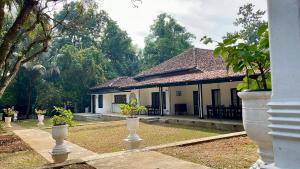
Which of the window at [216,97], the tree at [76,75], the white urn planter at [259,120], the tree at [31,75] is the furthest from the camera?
the tree at [76,75]

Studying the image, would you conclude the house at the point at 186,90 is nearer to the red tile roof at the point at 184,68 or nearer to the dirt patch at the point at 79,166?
the red tile roof at the point at 184,68

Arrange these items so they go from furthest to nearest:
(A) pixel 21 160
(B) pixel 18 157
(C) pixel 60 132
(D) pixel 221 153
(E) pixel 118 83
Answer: (E) pixel 118 83 < (B) pixel 18 157 < (A) pixel 21 160 < (C) pixel 60 132 < (D) pixel 221 153

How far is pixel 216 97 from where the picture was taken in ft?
58.8

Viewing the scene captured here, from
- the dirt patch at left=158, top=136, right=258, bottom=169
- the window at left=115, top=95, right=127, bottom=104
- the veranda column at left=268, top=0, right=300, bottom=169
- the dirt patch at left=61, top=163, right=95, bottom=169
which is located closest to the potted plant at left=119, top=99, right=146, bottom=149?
the dirt patch at left=158, top=136, right=258, bottom=169

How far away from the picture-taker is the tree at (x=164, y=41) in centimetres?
4388

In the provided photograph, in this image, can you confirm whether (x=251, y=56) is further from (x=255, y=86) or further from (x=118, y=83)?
(x=118, y=83)

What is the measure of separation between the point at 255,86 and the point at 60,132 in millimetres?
5340

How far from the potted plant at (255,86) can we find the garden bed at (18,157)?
6.28 metres

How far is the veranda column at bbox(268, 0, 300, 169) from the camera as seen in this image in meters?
→ 1.71

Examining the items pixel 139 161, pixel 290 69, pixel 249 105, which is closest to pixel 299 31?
pixel 290 69

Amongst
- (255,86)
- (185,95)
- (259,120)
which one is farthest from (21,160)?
(185,95)

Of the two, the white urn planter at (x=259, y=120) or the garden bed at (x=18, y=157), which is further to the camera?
the garden bed at (x=18, y=157)

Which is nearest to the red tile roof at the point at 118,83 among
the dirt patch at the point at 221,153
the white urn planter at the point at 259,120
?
the dirt patch at the point at 221,153

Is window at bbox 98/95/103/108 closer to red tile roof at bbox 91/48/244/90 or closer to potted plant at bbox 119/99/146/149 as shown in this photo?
red tile roof at bbox 91/48/244/90
